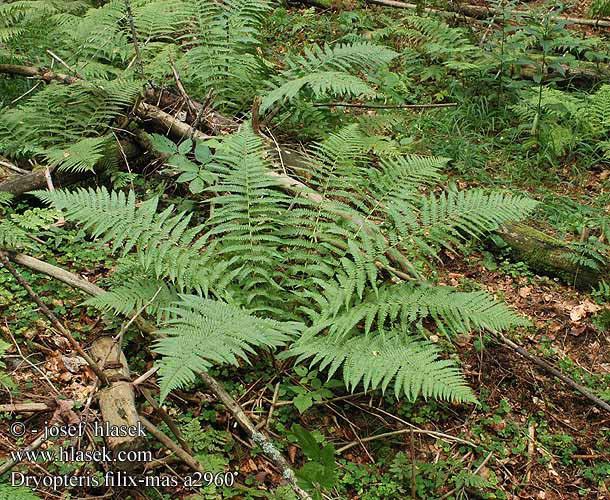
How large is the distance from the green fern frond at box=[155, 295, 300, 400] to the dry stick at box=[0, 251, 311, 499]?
0.60ft

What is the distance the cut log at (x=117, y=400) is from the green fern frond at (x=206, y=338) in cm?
22

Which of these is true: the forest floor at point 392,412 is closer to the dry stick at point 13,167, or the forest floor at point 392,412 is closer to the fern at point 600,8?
the dry stick at point 13,167

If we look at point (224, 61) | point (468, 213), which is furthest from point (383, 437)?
point (224, 61)

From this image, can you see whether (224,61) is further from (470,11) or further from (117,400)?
(470,11)

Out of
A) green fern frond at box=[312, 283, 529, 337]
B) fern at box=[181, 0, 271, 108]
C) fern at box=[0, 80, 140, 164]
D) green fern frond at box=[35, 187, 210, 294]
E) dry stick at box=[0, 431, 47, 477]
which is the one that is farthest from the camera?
fern at box=[181, 0, 271, 108]

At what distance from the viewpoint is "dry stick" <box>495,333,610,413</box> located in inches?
140

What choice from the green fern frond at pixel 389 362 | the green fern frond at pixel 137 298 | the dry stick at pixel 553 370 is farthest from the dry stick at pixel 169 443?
the dry stick at pixel 553 370

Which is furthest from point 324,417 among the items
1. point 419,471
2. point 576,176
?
point 576,176

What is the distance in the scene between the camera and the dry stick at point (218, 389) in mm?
2703

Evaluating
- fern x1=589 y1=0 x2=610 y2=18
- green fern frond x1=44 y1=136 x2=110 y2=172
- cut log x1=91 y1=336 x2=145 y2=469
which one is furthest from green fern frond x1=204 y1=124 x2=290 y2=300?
fern x1=589 y1=0 x2=610 y2=18

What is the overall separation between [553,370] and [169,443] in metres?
2.16

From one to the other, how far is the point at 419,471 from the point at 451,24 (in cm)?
585

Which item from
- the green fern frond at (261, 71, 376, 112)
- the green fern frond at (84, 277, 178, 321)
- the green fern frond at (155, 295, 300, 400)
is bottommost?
the green fern frond at (84, 277, 178, 321)

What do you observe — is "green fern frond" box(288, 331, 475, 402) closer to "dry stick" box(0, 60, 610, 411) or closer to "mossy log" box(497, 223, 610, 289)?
"dry stick" box(0, 60, 610, 411)
